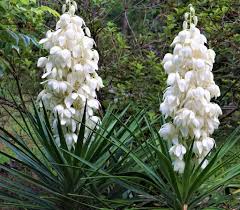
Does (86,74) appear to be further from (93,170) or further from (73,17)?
(93,170)

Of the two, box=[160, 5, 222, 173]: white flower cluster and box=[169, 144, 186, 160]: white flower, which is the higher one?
box=[160, 5, 222, 173]: white flower cluster

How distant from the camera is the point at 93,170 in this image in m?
2.81

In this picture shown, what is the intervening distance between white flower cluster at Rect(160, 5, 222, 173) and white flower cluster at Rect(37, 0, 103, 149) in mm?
560

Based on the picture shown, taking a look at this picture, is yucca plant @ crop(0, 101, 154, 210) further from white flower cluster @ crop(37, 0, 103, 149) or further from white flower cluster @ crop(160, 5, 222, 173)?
white flower cluster @ crop(160, 5, 222, 173)

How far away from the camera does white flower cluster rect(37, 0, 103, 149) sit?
297cm

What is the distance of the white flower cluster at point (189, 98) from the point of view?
2.63 meters

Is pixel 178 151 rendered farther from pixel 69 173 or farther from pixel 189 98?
pixel 69 173

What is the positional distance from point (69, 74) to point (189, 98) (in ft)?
2.62

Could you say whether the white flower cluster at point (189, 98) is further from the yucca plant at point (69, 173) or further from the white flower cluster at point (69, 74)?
the white flower cluster at point (69, 74)

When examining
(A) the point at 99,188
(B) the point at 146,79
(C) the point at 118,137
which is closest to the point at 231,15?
(B) the point at 146,79

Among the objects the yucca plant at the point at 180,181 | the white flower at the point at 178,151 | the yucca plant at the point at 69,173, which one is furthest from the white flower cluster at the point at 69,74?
the white flower at the point at 178,151

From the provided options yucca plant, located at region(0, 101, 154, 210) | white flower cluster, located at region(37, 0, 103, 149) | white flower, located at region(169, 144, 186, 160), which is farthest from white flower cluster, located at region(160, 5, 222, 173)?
white flower cluster, located at region(37, 0, 103, 149)

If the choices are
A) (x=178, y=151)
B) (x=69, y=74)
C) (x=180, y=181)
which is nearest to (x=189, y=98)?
(x=178, y=151)

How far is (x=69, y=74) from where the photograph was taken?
3021mm
